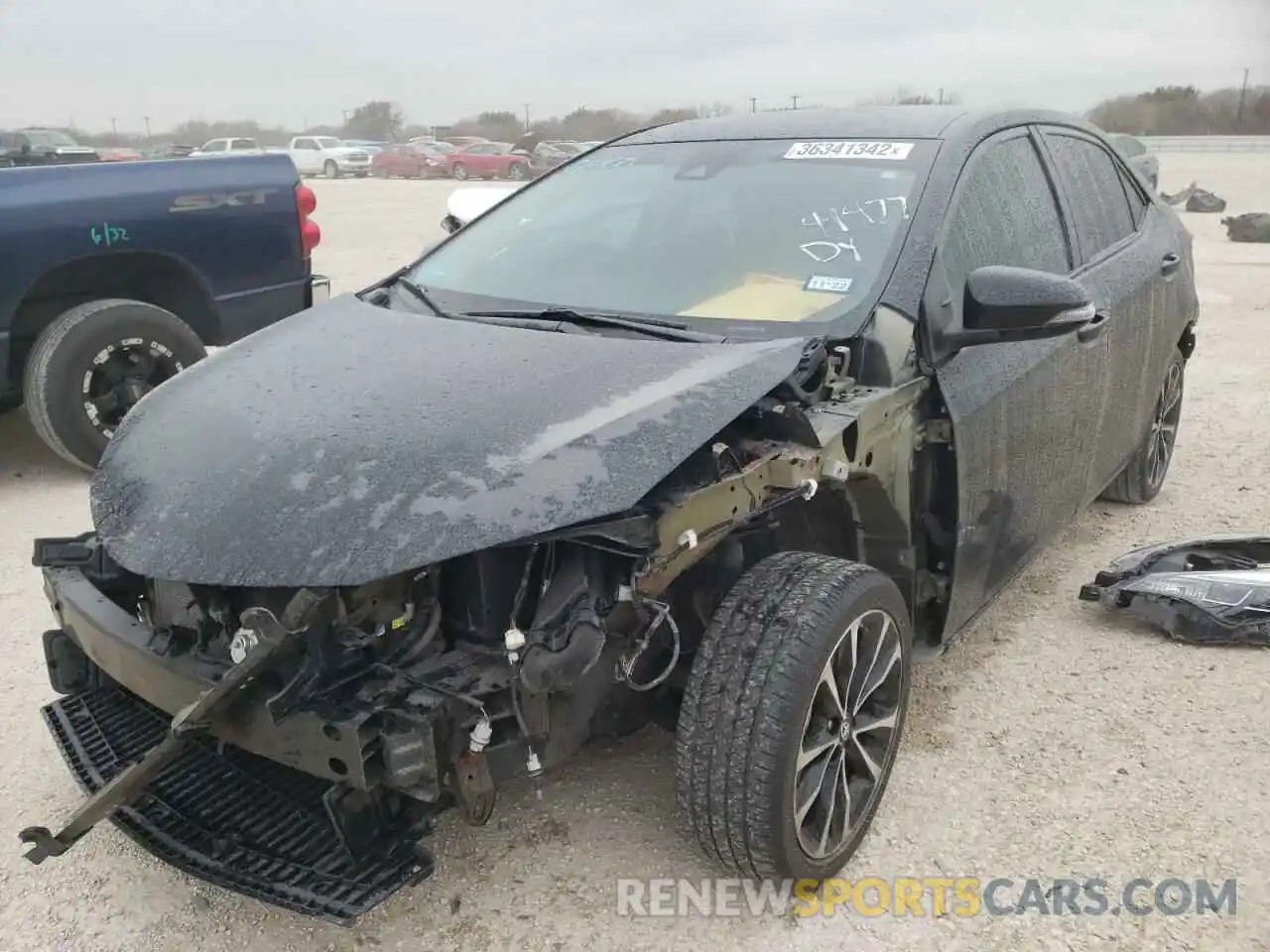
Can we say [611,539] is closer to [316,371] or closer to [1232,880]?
[316,371]

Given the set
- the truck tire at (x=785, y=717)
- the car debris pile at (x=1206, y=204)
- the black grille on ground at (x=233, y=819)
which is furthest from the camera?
the car debris pile at (x=1206, y=204)

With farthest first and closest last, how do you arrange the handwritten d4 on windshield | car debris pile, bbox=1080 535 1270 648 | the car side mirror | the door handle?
1. the handwritten d4 on windshield
2. car debris pile, bbox=1080 535 1270 648
3. the door handle
4. the car side mirror

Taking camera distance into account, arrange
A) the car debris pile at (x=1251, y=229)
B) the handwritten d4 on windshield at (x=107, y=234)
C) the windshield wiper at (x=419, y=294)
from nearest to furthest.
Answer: the windshield wiper at (x=419, y=294)
the handwritten d4 on windshield at (x=107, y=234)
the car debris pile at (x=1251, y=229)

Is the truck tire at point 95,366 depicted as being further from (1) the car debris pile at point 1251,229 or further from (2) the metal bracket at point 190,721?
(1) the car debris pile at point 1251,229

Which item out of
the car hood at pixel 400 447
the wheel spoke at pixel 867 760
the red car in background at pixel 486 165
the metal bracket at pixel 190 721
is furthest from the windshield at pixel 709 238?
the red car in background at pixel 486 165

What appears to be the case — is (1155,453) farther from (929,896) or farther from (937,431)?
(929,896)

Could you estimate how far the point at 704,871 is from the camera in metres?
2.52

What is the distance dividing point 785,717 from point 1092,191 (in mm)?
2700

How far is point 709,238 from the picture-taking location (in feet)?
10.2

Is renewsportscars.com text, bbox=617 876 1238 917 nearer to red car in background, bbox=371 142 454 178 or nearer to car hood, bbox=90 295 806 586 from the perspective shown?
car hood, bbox=90 295 806 586

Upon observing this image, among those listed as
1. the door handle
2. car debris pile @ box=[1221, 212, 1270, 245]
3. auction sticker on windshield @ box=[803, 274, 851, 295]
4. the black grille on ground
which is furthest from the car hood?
car debris pile @ box=[1221, 212, 1270, 245]

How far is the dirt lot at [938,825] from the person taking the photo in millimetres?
2334

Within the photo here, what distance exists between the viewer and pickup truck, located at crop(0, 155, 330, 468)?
506 centimetres

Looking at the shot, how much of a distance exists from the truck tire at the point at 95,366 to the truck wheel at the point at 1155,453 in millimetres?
4384
